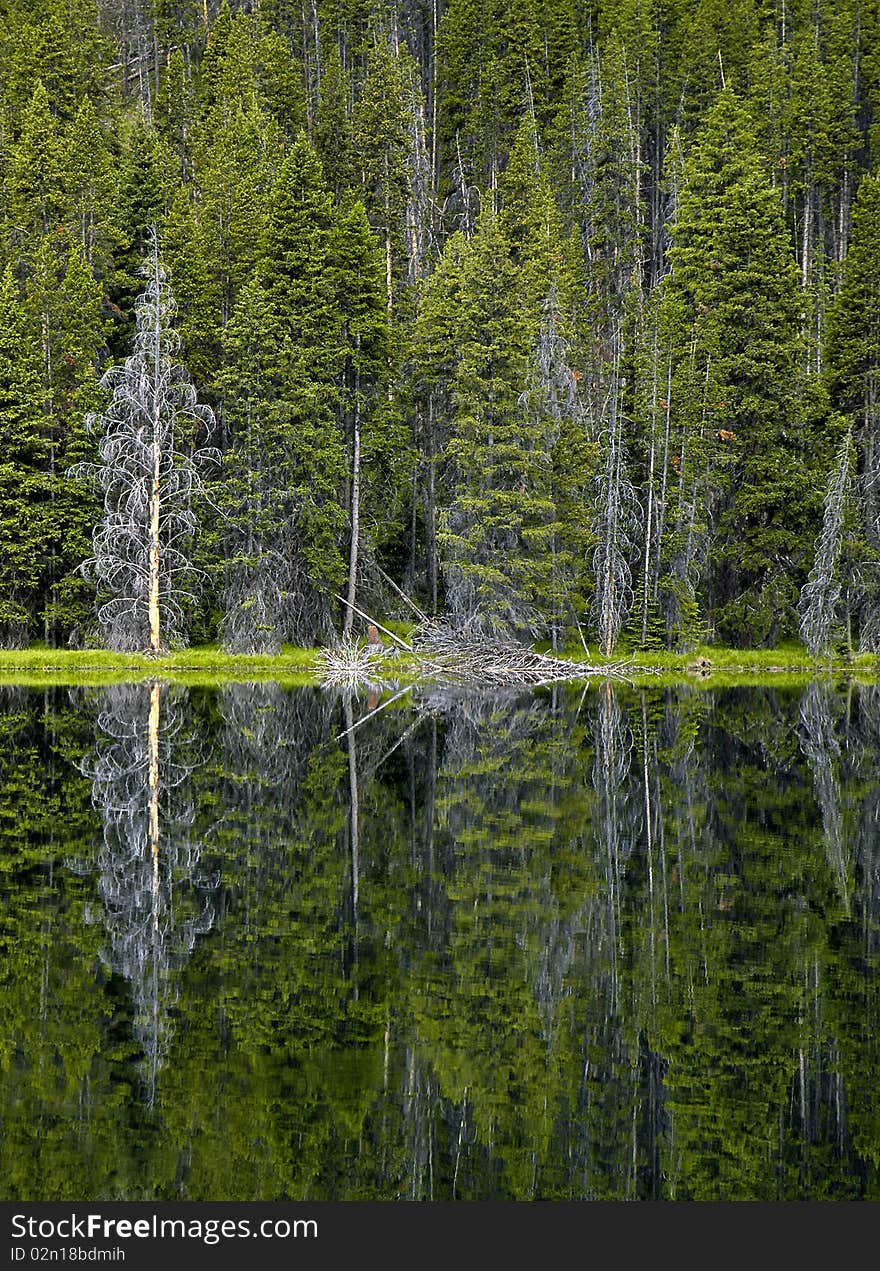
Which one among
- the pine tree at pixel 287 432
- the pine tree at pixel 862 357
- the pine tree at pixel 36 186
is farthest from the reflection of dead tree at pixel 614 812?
the pine tree at pixel 36 186

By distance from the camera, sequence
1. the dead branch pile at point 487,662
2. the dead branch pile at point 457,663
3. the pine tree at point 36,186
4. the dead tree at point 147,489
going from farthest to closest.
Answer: the pine tree at point 36,186, the dead tree at point 147,489, the dead branch pile at point 487,662, the dead branch pile at point 457,663

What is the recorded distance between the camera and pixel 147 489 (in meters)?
48.8

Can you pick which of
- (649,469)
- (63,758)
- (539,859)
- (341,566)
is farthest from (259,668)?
(539,859)

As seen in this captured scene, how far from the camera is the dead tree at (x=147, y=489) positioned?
1882 inches

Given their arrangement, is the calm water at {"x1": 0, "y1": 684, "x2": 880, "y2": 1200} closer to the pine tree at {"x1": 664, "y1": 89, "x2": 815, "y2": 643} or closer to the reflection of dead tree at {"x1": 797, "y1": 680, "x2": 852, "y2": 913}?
the reflection of dead tree at {"x1": 797, "y1": 680, "x2": 852, "y2": 913}

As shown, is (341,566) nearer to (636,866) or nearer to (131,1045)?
(636,866)

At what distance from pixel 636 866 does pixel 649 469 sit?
4069 centimetres

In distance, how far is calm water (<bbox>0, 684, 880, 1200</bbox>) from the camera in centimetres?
880

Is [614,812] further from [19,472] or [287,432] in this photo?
[19,472]

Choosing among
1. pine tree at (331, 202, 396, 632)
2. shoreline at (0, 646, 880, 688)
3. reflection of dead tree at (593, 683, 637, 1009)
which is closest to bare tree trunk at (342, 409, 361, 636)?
pine tree at (331, 202, 396, 632)

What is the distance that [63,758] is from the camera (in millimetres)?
24984

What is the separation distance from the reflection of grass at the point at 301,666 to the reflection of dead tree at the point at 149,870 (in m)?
17.1

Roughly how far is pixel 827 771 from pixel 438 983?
14172mm

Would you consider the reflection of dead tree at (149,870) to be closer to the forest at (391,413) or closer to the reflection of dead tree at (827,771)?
the reflection of dead tree at (827,771)
